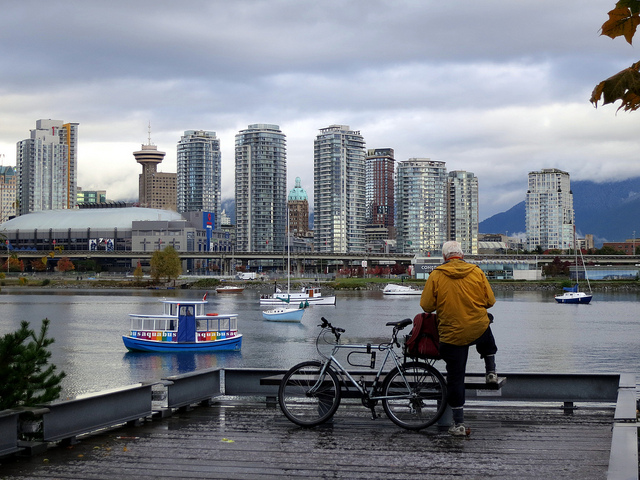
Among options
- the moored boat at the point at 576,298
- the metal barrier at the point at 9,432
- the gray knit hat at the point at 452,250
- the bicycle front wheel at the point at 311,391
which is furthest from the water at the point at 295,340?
the gray knit hat at the point at 452,250

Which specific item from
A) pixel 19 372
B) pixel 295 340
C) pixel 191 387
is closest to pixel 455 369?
pixel 191 387

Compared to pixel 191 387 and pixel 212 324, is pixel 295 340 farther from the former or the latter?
pixel 191 387

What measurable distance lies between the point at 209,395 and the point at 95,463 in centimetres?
372

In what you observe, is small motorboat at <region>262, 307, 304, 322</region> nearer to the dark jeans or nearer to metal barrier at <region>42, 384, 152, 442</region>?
metal barrier at <region>42, 384, 152, 442</region>

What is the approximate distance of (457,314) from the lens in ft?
30.4

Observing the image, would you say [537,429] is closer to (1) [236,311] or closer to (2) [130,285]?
(1) [236,311]

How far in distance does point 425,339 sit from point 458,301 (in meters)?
0.67

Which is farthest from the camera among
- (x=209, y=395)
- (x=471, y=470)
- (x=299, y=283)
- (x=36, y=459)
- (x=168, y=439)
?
(x=299, y=283)

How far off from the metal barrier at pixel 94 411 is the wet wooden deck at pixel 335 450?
165 millimetres

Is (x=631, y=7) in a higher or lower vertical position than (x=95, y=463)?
higher

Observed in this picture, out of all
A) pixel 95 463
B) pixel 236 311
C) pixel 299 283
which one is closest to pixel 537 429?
pixel 95 463

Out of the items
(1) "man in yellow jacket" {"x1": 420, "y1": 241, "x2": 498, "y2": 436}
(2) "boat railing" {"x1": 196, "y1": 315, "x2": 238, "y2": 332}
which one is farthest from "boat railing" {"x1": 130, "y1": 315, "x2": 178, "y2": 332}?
(1) "man in yellow jacket" {"x1": 420, "y1": 241, "x2": 498, "y2": 436}

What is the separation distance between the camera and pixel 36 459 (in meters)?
8.21

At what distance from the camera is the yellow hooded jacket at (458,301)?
9.26 metres
